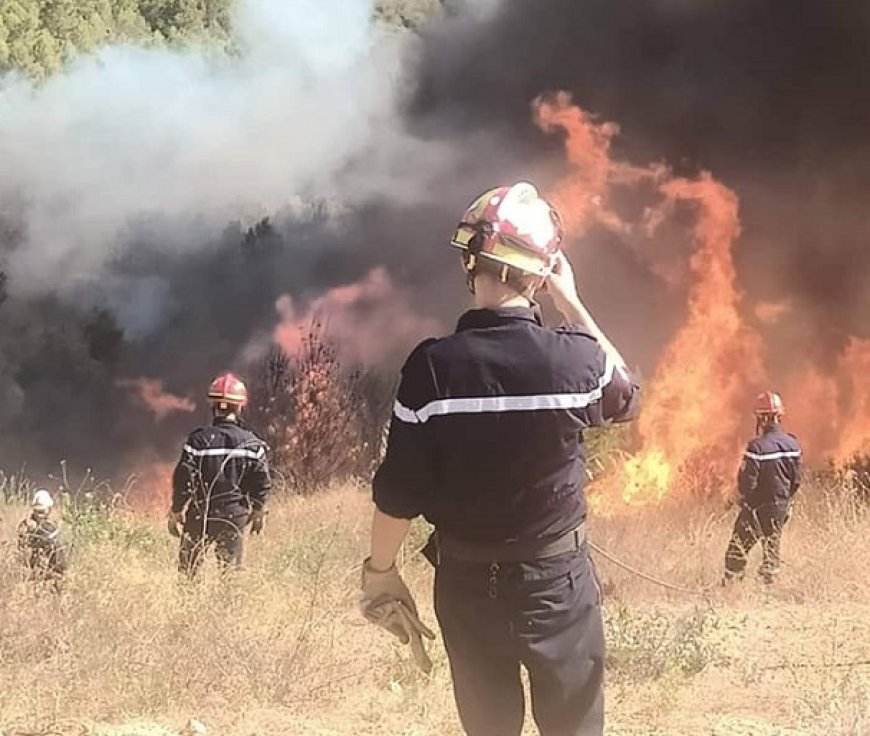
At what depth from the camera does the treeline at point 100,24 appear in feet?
37.4

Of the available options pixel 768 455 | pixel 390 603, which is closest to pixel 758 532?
pixel 768 455

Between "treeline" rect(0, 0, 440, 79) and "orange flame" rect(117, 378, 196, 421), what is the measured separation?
3094mm

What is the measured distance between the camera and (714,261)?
488 inches

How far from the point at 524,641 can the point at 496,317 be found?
2.36 ft

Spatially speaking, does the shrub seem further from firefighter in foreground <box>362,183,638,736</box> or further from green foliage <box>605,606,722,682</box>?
firefighter in foreground <box>362,183,638,736</box>

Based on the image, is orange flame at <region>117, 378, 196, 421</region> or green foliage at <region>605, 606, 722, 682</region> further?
orange flame at <region>117, 378, 196, 421</region>

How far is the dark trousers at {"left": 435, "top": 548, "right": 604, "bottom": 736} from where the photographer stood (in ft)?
8.57

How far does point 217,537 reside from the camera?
7406mm

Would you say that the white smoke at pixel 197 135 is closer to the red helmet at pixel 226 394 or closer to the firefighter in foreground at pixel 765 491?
the red helmet at pixel 226 394

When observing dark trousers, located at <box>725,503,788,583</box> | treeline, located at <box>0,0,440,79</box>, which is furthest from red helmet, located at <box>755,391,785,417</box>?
treeline, located at <box>0,0,440,79</box>

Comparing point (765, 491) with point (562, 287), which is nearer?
point (562, 287)

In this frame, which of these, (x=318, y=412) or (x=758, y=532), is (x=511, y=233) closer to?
(x=758, y=532)

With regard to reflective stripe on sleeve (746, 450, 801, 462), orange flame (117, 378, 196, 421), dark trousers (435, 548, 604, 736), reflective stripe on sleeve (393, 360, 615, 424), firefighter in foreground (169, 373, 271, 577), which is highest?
orange flame (117, 378, 196, 421)

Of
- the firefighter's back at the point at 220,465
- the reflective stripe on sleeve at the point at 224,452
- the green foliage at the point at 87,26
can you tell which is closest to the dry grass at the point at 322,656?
the firefighter's back at the point at 220,465
